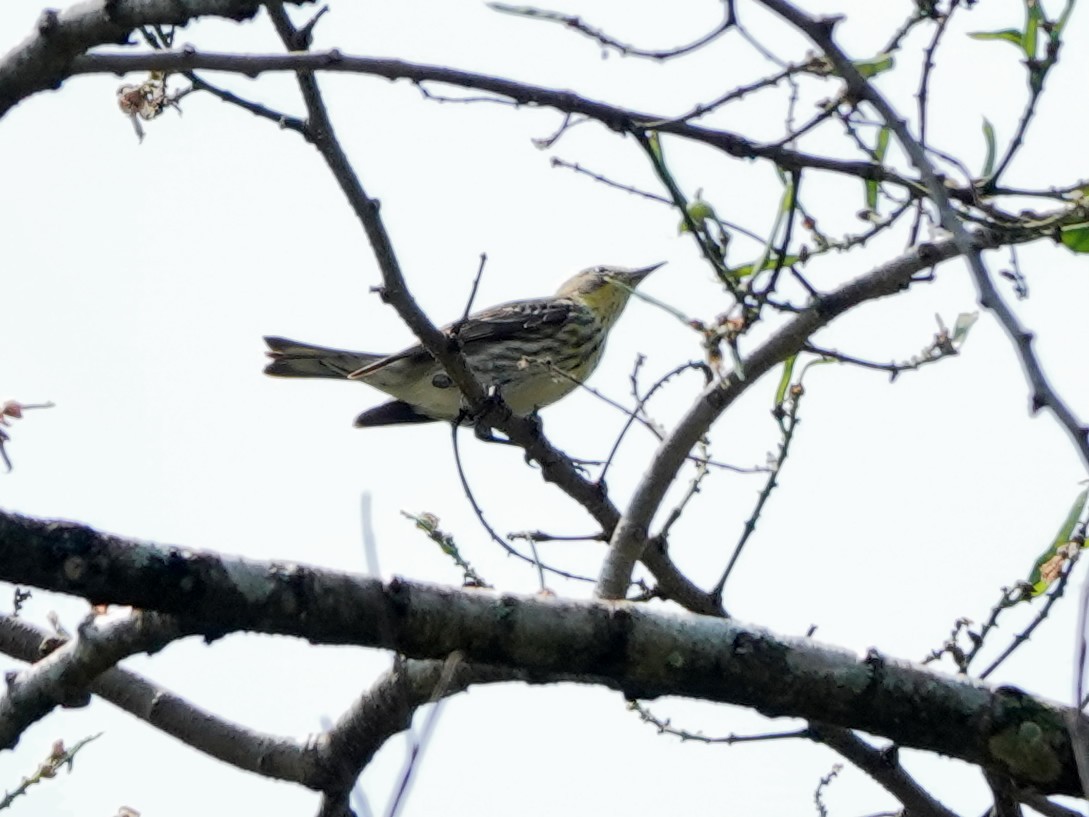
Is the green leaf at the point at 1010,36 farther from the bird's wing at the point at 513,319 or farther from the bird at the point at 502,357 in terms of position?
the bird's wing at the point at 513,319

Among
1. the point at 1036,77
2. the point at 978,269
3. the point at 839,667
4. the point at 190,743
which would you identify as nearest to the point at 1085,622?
the point at 978,269

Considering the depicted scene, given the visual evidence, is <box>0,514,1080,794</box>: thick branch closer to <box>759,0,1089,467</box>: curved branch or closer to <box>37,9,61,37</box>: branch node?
<box>37,9,61,37</box>: branch node

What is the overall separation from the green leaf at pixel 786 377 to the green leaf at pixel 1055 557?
942mm

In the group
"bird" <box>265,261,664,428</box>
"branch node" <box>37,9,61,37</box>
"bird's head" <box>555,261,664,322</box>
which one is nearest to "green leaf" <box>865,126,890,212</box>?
"branch node" <box>37,9,61,37</box>

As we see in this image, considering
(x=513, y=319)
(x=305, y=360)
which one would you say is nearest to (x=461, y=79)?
(x=305, y=360)

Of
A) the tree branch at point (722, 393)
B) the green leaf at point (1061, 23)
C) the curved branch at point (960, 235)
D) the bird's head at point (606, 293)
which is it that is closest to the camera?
the curved branch at point (960, 235)

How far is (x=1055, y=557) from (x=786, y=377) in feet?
3.57

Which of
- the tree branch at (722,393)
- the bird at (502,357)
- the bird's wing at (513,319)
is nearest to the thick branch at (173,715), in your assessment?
the tree branch at (722,393)

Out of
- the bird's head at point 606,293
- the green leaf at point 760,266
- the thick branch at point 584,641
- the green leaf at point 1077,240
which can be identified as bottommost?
the thick branch at point 584,641

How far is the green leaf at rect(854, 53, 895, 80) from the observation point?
391cm

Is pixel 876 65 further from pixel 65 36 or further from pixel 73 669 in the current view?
pixel 73 669

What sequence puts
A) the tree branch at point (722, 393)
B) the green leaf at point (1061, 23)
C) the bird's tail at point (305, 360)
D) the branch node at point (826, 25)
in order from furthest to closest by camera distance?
the bird's tail at point (305, 360) < the tree branch at point (722, 393) < the green leaf at point (1061, 23) < the branch node at point (826, 25)

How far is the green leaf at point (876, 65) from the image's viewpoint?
391cm

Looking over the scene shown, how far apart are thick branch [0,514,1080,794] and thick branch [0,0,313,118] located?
877mm
